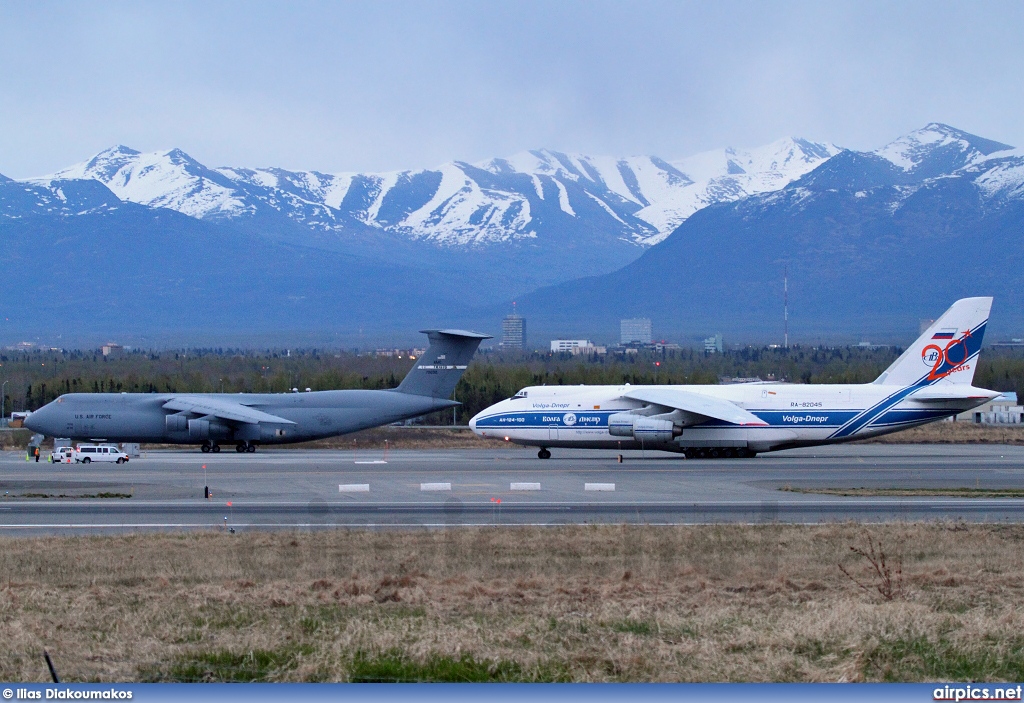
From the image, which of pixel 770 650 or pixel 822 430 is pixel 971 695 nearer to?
pixel 770 650

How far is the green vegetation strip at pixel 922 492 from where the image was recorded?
34.2 metres

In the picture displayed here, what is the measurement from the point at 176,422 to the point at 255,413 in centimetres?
357

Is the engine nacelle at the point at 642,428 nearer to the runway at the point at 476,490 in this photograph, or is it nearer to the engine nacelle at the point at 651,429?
the engine nacelle at the point at 651,429

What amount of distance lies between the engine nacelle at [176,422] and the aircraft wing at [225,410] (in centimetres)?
34

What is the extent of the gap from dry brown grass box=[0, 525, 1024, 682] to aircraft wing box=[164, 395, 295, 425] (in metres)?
31.4

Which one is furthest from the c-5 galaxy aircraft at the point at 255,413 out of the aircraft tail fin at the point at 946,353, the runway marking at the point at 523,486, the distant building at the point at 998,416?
the distant building at the point at 998,416

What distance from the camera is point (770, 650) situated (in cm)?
1263

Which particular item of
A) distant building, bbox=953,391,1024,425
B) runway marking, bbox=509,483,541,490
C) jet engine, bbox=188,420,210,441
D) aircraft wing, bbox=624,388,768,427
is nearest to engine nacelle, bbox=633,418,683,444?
aircraft wing, bbox=624,388,768,427

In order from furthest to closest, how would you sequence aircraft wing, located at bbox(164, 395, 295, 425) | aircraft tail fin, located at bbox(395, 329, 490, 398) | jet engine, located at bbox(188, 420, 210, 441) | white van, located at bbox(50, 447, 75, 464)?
aircraft tail fin, located at bbox(395, 329, 490, 398), jet engine, located at bbox(188, 420, 210, 441), aircraft wing, located at bbox(164, 395, 295, 425), white van, located at bbox(50, 447, 75, 464)

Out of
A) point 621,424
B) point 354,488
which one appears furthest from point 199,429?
point 354,488

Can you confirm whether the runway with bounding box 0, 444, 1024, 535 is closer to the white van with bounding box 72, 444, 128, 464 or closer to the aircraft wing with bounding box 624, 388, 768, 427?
the white van with bounding box 72, 444, 128, 464

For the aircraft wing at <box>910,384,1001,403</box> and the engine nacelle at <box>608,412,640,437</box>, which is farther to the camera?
the engine nacelle at <box>608,412,640,437</box>

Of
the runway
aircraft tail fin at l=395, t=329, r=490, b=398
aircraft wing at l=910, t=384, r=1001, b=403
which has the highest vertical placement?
aircraft tail fin at l=395, t=329, r=490, b=398

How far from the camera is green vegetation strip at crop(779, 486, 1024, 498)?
34219mm
